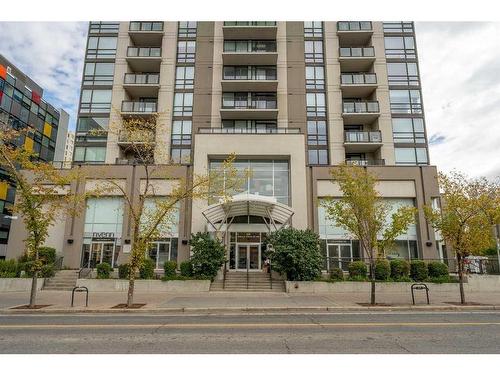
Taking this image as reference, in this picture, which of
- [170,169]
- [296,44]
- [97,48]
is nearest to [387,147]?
[296,44]

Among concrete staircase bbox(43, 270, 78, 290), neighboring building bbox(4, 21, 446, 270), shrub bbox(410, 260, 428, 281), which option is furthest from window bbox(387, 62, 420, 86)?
concrete staircase bbox(43, 270, 78, 290)

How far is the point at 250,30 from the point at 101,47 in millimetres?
15015

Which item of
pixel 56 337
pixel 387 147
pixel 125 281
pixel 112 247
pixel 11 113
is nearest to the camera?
pixel 56 337

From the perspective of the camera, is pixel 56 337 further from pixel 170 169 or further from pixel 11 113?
pixel 11 113

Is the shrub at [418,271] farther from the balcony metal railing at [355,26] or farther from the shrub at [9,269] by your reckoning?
the balcony metal railing at [355,26]

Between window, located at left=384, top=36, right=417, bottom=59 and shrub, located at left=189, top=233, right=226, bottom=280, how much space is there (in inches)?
1047

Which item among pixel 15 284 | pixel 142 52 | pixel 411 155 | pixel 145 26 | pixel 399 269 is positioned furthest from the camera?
pixel 145 26

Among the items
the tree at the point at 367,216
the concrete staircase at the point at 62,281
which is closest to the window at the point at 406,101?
the tree at the point at 367,216

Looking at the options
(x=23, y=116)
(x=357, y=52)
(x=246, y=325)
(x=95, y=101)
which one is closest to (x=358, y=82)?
(x=357, y=52)

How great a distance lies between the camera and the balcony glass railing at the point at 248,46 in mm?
34219

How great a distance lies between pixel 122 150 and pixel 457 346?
30711 millimetres

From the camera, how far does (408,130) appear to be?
32625mm

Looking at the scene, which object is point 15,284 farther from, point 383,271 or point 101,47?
point 101,47

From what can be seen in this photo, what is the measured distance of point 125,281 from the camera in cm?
1977
